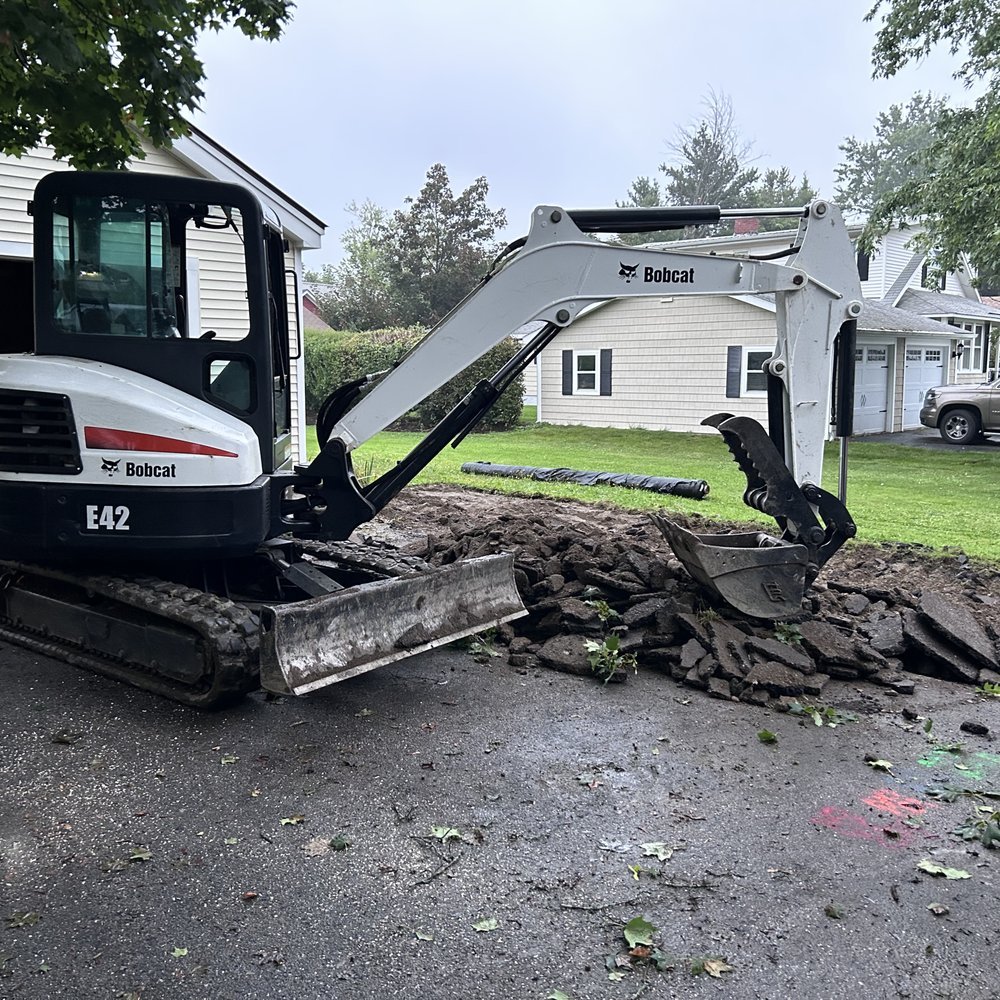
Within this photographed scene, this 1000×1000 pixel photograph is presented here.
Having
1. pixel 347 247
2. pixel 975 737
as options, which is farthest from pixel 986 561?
pixel 347 247

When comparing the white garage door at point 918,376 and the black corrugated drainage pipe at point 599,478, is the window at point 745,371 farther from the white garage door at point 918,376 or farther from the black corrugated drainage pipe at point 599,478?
the black corrugated drainage pipe at point 599,478

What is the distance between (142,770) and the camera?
16.1 feet

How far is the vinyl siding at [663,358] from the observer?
22.2 metres

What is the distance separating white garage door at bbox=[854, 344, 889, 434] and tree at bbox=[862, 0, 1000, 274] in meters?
5.78

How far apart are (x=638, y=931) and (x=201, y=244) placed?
4.44 metres

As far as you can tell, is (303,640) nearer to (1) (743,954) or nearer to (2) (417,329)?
(1) (743,954)

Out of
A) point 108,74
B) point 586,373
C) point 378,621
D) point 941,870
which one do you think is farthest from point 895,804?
point 586,373

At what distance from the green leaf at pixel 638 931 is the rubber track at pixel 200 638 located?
2.66 metres

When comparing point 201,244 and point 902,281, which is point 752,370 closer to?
point 902,281

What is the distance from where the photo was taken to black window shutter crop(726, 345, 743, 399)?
872 inches

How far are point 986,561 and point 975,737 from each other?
13.5 feet

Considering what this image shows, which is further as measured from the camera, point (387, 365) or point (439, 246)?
point (439, 246)

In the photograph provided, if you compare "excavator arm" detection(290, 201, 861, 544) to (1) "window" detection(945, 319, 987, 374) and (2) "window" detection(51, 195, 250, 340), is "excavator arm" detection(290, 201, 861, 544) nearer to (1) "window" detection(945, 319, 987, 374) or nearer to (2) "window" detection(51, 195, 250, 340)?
(2) "window" detection(51, 195, 250, 340)

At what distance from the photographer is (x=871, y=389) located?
82.1ft
